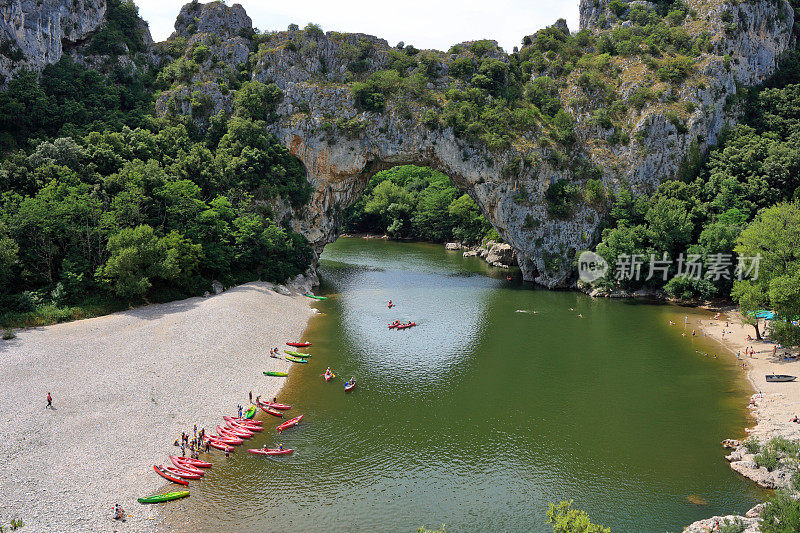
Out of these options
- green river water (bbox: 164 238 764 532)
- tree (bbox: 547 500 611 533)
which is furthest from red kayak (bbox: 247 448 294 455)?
tree (bbox: 547 500 611 533)

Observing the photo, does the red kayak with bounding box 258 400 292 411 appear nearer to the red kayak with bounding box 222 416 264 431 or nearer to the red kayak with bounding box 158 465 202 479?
the red kayak with bounding box 222 416 264 431

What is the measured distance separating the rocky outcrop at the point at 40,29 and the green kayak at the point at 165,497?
186ft

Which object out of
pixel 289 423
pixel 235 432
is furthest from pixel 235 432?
pixel 289 423

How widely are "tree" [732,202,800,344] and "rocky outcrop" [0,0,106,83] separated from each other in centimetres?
7539

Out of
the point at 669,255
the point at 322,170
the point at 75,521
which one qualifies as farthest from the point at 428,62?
the point at 75,521

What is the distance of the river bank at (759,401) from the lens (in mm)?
23500

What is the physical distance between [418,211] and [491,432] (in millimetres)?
79307

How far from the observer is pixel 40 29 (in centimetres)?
6184

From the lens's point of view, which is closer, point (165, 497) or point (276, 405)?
point (165, 497)

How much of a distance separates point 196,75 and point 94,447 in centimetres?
5677

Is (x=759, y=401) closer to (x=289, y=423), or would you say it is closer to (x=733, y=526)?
(x=733, y=526)

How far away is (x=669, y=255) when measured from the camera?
5725 centimetres

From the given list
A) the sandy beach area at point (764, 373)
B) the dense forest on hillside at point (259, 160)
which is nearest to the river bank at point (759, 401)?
the sandy beach area at point (764, 373)

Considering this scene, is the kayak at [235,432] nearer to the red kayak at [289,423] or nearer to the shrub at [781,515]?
the red kayak at [289,423]
